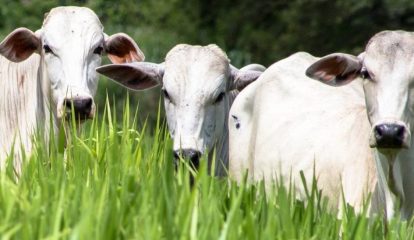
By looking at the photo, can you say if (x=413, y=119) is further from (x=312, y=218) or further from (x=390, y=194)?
(x=312, y=218)

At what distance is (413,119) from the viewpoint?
7957 millimetres

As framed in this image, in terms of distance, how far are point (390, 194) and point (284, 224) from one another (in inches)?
57.2

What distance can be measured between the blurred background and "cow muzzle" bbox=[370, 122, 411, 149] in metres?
13.3

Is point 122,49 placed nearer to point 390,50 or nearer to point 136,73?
point 136,73

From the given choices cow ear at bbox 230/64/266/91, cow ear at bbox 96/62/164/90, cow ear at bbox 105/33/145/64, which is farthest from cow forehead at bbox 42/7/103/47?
cow ear at bbox 230/64/266/91

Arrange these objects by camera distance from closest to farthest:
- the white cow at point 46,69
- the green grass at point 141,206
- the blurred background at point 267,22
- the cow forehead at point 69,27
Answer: the green grass at point 141,206
the white cow at point 46,69
the cow forehead at point 69,27
the blurred background at point 267,22

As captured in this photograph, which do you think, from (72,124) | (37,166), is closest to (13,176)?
(37,166)

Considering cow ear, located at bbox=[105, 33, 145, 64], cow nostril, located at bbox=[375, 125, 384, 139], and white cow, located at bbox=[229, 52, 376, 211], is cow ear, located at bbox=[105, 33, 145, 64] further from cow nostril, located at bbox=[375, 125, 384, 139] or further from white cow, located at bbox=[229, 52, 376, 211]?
cow nostril, located at bbox=[375, 125, 384, 139]

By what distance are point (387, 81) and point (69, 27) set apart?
6.22 ft

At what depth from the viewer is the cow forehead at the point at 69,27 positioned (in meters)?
9.02

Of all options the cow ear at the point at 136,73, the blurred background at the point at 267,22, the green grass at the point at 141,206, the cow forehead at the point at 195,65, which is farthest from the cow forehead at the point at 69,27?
the blurred background at the point at 267,22

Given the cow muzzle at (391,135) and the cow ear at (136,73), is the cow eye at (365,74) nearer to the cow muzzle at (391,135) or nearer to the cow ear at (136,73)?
the cow muzzle at (391,135)

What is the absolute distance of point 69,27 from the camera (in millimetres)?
9070

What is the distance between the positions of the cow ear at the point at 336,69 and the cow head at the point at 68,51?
111 cm
